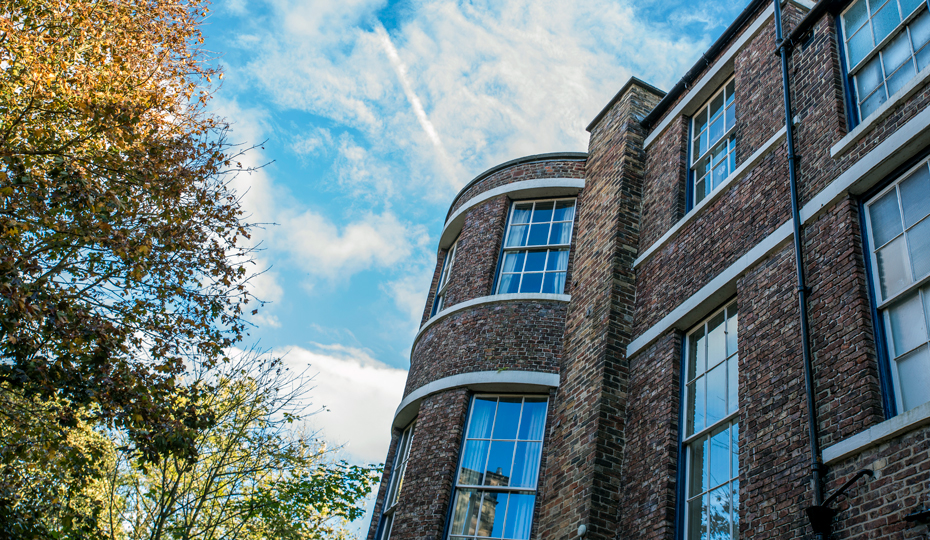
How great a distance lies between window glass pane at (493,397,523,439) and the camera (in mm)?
10539

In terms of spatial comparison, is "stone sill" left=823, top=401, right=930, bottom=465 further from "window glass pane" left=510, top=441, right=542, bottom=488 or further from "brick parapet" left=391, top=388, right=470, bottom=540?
"brick parapet" left=391, top=388, right=470, bottom=540

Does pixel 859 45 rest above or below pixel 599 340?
above

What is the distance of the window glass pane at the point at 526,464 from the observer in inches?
390

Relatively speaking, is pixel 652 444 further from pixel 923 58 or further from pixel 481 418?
pixel 923 58

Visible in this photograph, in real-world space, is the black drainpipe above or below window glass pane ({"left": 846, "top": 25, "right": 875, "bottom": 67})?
below

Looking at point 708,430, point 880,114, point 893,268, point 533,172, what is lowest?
point 708,430

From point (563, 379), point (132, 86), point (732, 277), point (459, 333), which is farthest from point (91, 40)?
point (732, 277)

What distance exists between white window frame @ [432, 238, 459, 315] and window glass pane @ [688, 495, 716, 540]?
22.4ft

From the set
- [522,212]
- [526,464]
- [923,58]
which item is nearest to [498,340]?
[526,464]

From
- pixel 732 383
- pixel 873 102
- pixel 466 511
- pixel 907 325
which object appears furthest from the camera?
pixel 466 511

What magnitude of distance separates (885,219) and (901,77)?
162cm

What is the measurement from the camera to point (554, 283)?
1200 centimetres

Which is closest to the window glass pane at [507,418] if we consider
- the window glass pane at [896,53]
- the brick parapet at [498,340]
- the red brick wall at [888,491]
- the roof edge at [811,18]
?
the brick parapet at [498,340]

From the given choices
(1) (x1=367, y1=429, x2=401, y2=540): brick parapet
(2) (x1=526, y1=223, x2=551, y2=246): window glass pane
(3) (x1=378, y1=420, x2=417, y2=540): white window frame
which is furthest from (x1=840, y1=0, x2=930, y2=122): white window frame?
(1) (x1=367, y1=429, x2=401, y2=540): brick parapet
